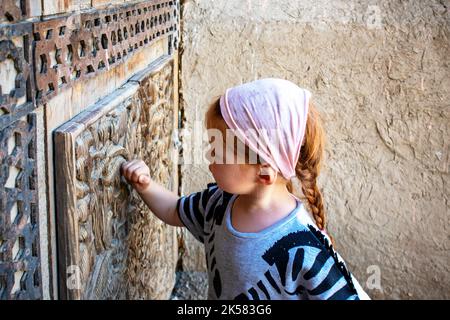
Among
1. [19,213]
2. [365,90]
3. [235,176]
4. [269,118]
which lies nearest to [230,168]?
[235,176]

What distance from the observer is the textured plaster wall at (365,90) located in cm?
208

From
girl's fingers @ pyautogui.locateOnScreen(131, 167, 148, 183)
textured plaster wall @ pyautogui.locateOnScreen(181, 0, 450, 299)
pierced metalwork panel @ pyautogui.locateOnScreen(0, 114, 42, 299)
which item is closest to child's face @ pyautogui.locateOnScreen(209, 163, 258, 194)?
girl's fingers @ pyautogui.locateOnScreen(131, 167, 148, 183)

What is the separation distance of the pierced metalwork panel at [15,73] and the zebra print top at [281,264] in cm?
63

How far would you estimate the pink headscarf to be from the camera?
46.5 inches

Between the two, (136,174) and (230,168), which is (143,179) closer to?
(136,174)

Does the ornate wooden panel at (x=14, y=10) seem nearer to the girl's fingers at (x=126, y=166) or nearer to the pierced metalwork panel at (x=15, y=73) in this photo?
the pierced metalwork panel at (x=15, y=73)

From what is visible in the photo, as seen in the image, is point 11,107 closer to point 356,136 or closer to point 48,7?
point 48,7

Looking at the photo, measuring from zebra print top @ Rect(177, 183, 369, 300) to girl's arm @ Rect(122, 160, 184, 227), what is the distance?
7.2 inches

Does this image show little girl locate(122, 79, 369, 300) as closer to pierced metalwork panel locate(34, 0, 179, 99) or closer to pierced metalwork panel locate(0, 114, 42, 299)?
pierced metalwork panel locate(34, 0, 179, 99)

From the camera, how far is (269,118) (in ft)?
3.87

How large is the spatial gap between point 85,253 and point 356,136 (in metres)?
1.34

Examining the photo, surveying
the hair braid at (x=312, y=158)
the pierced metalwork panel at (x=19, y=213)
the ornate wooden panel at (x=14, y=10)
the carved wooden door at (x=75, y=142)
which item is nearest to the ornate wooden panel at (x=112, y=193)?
the carved wooden door at (x=75, y=142)

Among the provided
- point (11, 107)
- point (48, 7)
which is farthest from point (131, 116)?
point (11, 107)

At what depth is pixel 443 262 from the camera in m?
2.26
